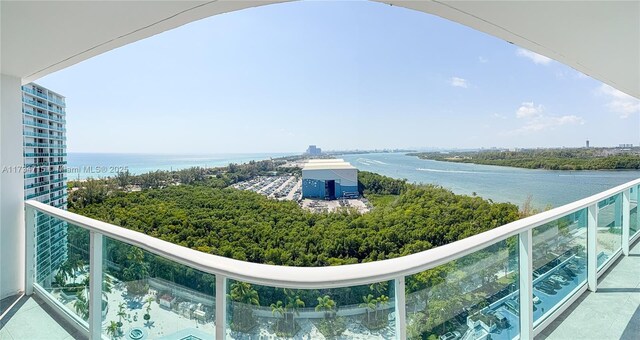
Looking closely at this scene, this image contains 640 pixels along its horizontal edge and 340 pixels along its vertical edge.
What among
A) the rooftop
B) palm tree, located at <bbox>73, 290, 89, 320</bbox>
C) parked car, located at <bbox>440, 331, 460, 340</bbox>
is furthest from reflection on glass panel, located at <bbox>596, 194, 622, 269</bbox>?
the rooftop

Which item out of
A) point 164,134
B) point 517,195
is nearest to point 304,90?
point 164,134

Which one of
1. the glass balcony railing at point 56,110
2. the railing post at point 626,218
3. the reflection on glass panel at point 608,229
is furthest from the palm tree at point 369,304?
the glass balcony railing at point 56,110

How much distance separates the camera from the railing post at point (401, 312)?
95 cm

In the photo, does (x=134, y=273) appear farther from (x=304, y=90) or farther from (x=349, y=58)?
(x=349, y=58)

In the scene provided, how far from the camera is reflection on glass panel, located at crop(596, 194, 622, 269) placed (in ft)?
6.74

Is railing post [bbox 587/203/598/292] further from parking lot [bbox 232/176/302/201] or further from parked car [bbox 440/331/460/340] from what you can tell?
parking lot [bbox 232/176/302/201]

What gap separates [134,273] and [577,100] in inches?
1404

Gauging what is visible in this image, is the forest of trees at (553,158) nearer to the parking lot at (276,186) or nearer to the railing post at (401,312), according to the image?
the parking lot at (276,186)

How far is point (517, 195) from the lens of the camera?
23.7 meters

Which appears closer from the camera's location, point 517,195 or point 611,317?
point 611,317

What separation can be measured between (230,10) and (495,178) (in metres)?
27.7

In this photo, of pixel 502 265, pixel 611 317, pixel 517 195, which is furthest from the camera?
pixel 517 195

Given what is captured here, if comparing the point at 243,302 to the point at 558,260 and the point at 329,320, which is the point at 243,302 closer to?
the point at 329,320

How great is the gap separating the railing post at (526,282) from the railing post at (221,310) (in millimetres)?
1386
